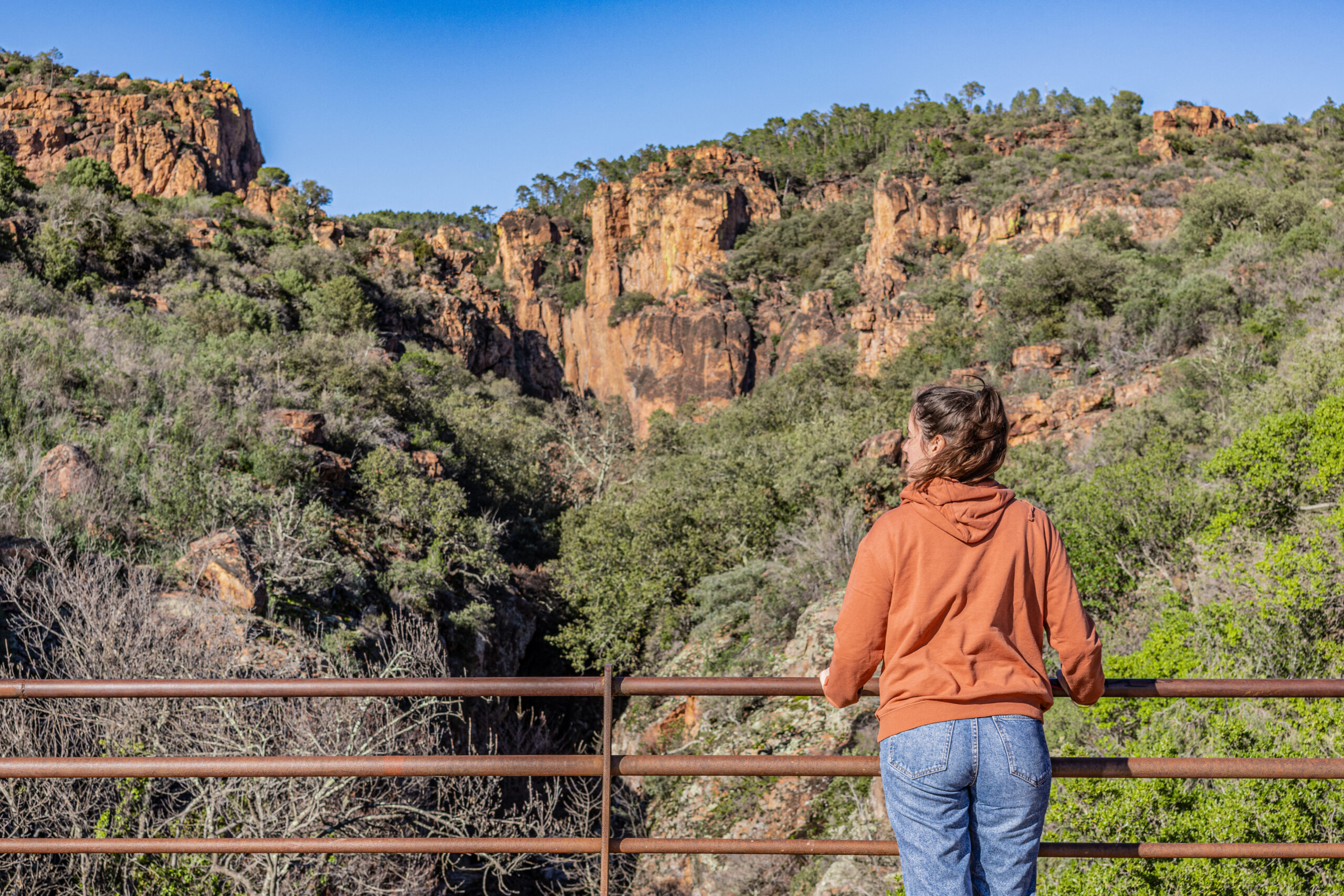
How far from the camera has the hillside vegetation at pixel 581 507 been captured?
17.0 ft

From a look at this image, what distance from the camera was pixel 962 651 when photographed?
145cm

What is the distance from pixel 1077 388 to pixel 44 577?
19308mm

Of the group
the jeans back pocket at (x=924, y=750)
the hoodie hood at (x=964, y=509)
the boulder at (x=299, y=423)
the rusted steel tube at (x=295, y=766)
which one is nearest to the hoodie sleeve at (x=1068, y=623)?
the hoodie hood at (x=964, y=509)

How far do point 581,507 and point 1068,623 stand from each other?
69.4ft

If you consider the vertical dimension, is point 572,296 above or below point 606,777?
above

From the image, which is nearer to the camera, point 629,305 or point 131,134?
point 131,134

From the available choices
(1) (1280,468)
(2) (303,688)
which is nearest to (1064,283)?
(1) (1280,468)

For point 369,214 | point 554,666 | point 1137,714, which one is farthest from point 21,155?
point 1137,714

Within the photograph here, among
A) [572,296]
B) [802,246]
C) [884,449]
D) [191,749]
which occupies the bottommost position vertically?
[191,749]

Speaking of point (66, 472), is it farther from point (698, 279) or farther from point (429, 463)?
point (698, 279)

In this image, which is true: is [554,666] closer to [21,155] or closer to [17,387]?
[17,387]

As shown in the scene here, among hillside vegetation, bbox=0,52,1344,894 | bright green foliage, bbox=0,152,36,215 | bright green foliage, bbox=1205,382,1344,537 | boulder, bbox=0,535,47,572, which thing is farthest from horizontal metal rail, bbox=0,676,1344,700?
bright green foliage, bbox=0,152,36,215

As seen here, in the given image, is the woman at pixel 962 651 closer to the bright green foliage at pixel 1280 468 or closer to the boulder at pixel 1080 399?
the bright green foliage at pixel 1280 468

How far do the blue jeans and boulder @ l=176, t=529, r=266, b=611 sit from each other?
24.2ft
